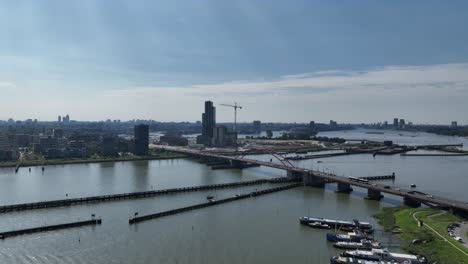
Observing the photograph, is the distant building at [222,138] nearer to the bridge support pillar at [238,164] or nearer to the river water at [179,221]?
the bridge support pillar at [238,164]

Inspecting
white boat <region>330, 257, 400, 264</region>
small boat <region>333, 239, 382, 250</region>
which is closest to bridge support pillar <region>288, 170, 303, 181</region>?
small boat <region>333, 239, 382, 250</region>

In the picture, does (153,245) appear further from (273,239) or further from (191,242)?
(273,239)

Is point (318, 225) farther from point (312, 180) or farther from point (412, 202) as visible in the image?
point (312, 180)

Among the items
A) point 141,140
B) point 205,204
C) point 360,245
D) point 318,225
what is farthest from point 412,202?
point 141,140

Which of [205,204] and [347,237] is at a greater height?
[205,204]

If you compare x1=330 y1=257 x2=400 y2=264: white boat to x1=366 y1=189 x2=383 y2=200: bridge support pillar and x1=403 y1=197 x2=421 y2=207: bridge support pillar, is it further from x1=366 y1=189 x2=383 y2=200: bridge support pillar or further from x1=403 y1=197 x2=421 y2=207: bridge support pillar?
x1=366 y1=189 x2=383 y2=200: bridge support pillar

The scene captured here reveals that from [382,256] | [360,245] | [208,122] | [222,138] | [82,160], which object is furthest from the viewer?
[208,122]
